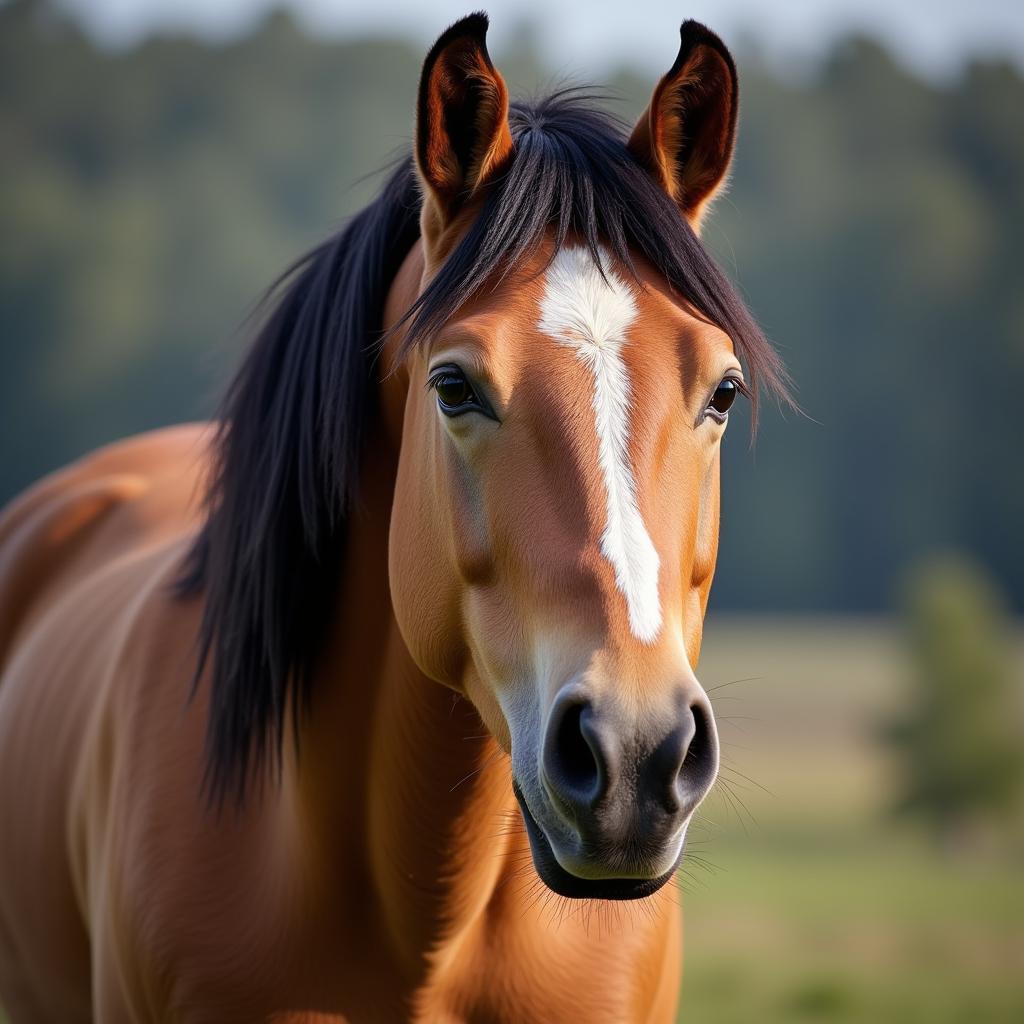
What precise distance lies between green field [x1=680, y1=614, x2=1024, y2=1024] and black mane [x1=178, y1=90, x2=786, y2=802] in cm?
89

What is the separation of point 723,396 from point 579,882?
904 mm

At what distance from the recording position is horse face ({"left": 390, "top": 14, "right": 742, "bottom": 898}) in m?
1.91

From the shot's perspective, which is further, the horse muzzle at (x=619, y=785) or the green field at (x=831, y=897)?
the green field at (x=831, y=897)

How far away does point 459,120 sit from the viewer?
244 cm

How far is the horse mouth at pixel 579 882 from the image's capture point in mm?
1983

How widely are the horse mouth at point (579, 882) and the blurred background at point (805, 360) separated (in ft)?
25.7

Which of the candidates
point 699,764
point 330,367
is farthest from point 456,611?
point 330,367

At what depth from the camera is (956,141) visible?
3418 inches

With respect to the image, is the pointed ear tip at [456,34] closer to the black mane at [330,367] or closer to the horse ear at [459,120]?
the horse ear at [459,120]

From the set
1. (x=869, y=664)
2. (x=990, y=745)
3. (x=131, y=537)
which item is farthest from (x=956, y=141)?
(x=131, y=537)

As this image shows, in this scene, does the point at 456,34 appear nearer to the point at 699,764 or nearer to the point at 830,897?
the point at 699,764

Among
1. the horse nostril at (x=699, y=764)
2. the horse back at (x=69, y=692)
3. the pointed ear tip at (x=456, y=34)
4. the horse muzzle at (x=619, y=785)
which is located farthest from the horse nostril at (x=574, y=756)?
the horse back at (x=69, y=692)

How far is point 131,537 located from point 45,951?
1.44 metres

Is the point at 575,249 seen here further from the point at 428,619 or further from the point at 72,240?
the point at 72,240
